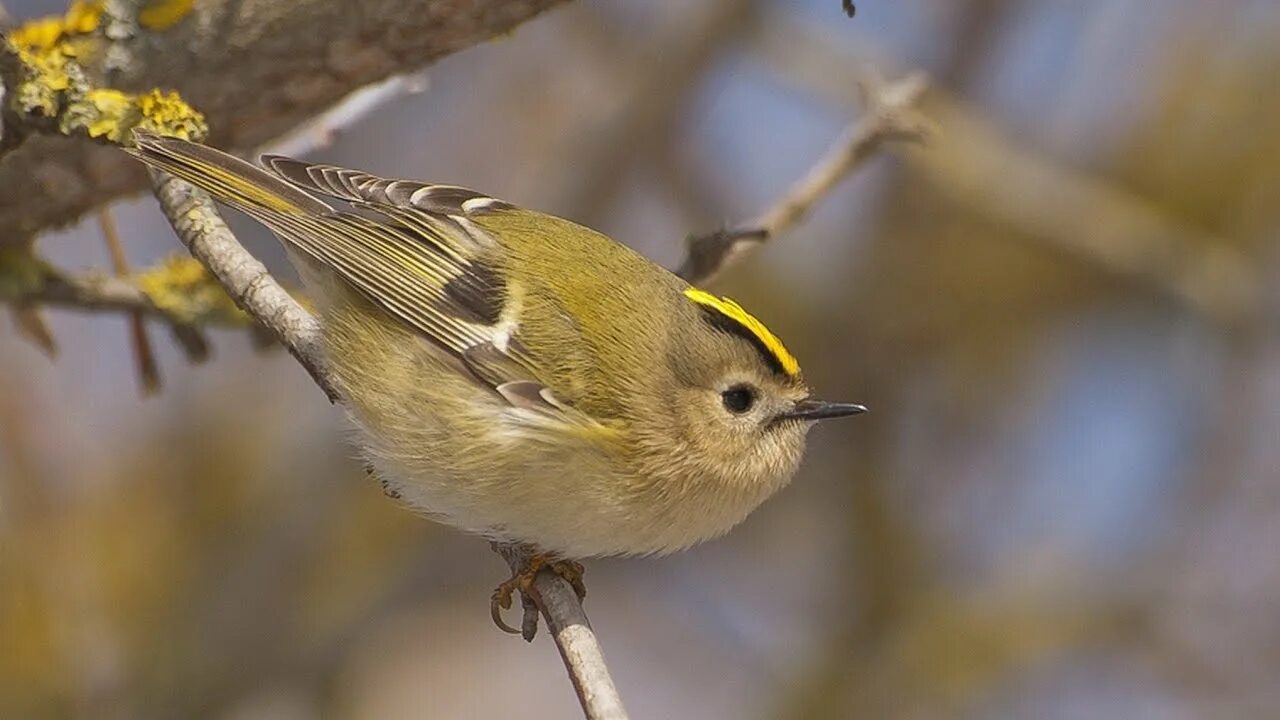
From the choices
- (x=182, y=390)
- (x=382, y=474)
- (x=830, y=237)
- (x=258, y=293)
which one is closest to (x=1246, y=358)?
(x=830, y=237)

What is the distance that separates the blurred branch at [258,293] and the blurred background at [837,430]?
1443 mm

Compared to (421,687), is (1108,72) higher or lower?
higher

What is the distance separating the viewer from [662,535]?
7.70 feet

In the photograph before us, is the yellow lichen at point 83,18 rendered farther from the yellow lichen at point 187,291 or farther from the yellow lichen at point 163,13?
the yellow lichen at point 187,291

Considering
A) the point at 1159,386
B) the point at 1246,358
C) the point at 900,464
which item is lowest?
the point at 900,464

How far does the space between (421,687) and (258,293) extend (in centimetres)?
302

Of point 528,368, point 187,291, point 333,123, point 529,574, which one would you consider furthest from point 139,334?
point 529,574

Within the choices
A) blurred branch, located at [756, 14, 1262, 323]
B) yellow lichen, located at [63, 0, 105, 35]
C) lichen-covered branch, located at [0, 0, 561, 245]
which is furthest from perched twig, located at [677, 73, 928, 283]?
blurred branch, located at [756, 14, 1262, 323]

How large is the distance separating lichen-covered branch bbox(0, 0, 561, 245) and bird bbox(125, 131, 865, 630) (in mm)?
131

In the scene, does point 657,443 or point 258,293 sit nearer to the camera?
point 258,293

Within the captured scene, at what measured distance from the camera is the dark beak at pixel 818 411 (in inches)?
97.1

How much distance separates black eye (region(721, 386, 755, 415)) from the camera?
2488mm

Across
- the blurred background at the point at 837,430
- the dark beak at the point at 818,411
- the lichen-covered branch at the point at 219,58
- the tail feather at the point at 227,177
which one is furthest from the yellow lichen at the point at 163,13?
the blurred background at the point at 837,430

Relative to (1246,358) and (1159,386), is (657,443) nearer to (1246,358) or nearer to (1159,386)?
(1246,358)
